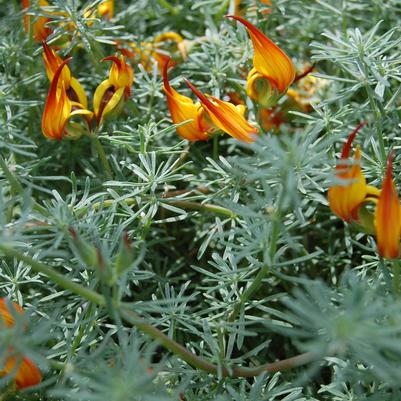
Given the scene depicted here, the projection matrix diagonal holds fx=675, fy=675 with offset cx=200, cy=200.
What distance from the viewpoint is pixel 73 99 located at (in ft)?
3.94

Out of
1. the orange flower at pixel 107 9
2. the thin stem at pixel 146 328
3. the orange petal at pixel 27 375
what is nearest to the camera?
the thin stem at pixel 146 328

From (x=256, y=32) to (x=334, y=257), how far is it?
0.44 meters

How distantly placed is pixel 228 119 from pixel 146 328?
393 mm

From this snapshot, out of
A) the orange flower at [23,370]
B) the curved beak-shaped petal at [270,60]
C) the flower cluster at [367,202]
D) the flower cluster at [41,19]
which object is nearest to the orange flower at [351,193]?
the flower cluster at [367,202]

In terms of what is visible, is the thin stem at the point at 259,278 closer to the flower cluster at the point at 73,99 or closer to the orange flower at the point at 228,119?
the orange flower at the point at 228,119

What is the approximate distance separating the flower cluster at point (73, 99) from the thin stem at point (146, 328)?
37 centimetres

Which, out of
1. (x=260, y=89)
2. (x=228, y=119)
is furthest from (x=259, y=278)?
(x=260, y=89)

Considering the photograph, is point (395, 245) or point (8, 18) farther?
point (8, 18)

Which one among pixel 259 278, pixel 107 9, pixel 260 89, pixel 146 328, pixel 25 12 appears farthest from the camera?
pixel 107 9

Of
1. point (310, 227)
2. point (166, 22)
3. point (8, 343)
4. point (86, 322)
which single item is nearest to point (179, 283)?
point (310, 227)

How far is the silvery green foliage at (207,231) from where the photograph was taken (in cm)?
79

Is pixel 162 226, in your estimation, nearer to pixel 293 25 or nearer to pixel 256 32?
pixel 256 32

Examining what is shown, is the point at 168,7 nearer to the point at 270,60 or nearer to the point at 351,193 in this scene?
the point at 270,60

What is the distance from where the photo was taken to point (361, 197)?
896mm
